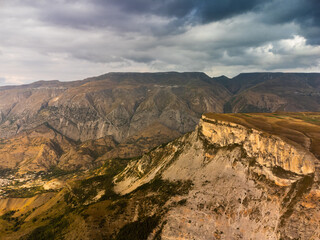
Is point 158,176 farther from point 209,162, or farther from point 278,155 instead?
point 278,155

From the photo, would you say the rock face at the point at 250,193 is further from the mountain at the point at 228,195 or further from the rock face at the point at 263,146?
the mountain at the point at 228,195

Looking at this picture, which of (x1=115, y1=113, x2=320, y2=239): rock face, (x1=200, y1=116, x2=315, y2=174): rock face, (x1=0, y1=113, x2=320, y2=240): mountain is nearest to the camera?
(x1=115, y1=113, x2=320, y2=239): rock face

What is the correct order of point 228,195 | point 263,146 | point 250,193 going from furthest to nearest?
point 263,146 → point 228,195 → point 250,193

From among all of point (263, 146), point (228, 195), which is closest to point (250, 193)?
point (228, 195)

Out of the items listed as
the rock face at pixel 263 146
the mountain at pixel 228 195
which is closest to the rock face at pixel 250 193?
the rock face at pixel 263 146

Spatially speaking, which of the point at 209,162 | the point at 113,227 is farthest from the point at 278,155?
the point at 113,227

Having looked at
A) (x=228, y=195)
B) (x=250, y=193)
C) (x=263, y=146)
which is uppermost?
(x=263, y=146)

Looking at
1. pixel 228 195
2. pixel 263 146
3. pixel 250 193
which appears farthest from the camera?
pixel 263 146

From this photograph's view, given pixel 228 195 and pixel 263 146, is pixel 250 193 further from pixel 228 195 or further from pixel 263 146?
pixel 263 146

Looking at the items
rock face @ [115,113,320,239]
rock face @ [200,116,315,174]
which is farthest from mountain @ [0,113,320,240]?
rock face @ [115,113,320,239]

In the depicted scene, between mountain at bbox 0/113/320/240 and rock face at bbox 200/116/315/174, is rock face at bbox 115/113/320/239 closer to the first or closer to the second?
rock face at bbox 200/116/315/174

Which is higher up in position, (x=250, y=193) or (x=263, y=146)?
(x=263, y=146)
